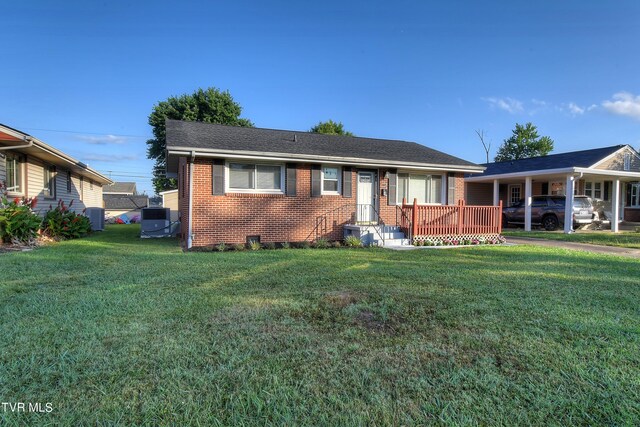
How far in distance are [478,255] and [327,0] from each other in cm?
933

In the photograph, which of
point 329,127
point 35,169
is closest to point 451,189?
point 35,169

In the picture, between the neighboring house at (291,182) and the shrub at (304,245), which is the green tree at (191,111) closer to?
the neighboring house at (291,182)

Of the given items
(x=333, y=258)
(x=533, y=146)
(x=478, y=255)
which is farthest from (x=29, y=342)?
(x=533, y=146)

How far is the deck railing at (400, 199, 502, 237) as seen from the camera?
10719 mm

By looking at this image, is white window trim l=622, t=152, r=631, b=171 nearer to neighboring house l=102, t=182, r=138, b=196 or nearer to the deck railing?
the deck railing

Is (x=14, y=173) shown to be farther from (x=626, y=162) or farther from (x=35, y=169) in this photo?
(x=626, y=162)

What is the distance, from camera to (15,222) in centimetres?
876

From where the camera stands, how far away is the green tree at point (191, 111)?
98.6 ft

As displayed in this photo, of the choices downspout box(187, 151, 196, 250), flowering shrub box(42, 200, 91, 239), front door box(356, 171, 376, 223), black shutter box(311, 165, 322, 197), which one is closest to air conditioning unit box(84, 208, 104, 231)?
flowering shrub box(42, 200, 91, 239)

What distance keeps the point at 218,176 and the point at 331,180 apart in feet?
11.6

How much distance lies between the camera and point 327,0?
1164 centimetres

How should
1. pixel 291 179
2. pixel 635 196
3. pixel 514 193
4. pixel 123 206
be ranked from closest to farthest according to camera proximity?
1. pixel 291 179
2. pixel 514 193
3. pixel 635 196
4. pixel 123 206

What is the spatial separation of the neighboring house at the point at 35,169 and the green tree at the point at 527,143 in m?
44.1

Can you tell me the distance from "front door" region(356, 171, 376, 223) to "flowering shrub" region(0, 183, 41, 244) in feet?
29.9
